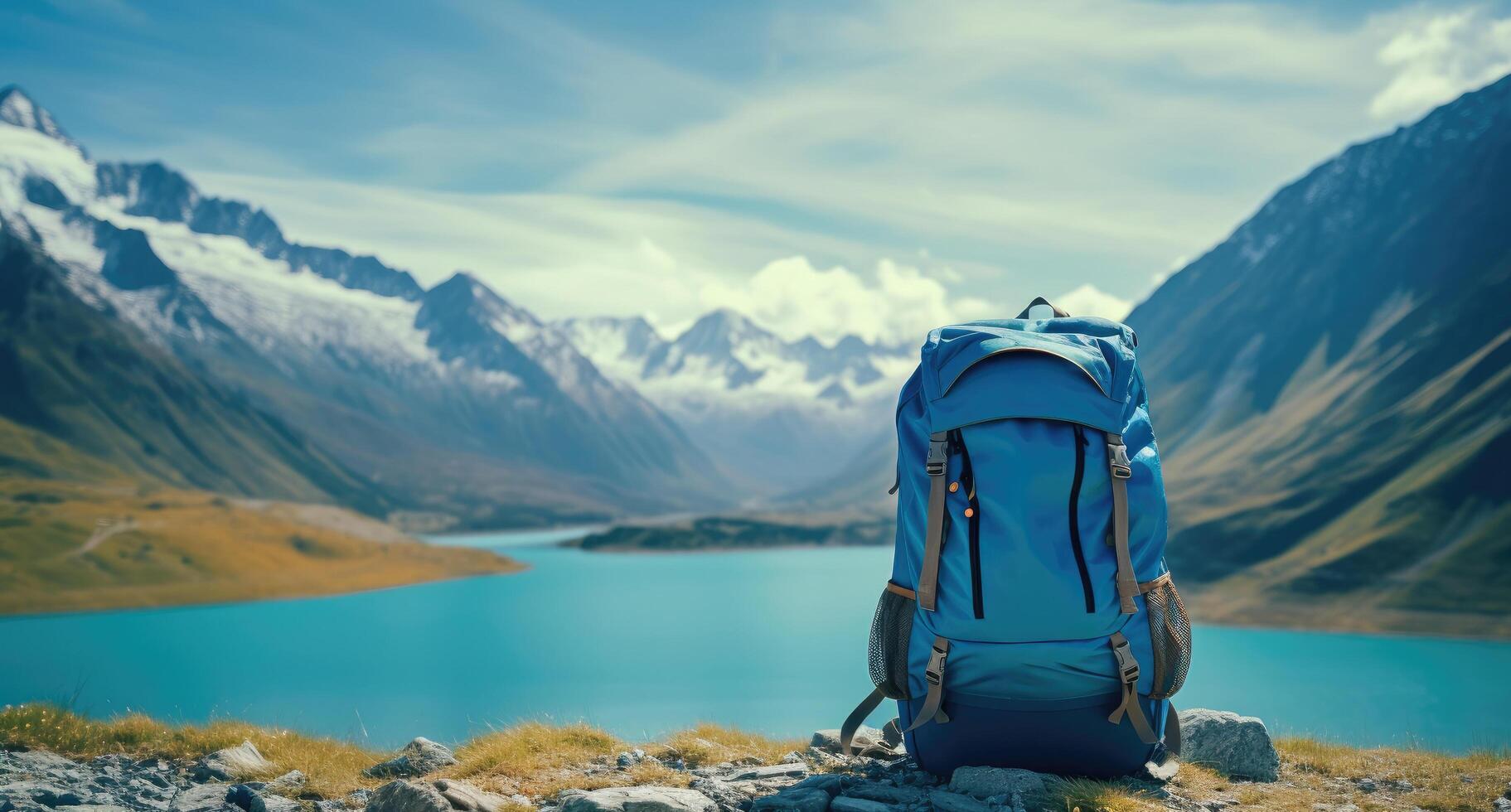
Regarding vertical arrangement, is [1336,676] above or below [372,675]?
above

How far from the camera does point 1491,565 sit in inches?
3777

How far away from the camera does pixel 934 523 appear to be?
6.11m

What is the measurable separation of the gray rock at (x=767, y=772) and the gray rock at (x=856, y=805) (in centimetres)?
88

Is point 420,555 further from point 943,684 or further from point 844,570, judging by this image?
point 943,684

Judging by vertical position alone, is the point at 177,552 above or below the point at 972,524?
below

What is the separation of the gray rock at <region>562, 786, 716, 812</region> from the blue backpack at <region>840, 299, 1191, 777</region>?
148 centimetres

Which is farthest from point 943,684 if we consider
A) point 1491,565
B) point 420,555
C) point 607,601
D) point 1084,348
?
point 420,555

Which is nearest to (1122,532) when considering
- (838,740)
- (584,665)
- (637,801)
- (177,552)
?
(637,801)

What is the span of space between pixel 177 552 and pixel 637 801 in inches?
4423

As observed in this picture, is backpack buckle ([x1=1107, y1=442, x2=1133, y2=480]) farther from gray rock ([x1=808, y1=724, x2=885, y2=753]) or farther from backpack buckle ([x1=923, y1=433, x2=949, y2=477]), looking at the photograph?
gray rock ([x1=808, y1=724, x2=885, y2=753])

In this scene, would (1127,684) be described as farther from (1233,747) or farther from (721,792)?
(721,792)

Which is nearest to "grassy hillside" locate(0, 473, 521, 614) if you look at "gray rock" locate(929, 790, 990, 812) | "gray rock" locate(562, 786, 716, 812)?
"gray rock" locate(562, 786, 716, 812)

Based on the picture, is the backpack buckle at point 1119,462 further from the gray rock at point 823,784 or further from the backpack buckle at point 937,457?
the gray rock at point 823,784

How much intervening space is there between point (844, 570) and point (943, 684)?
13783 cm
